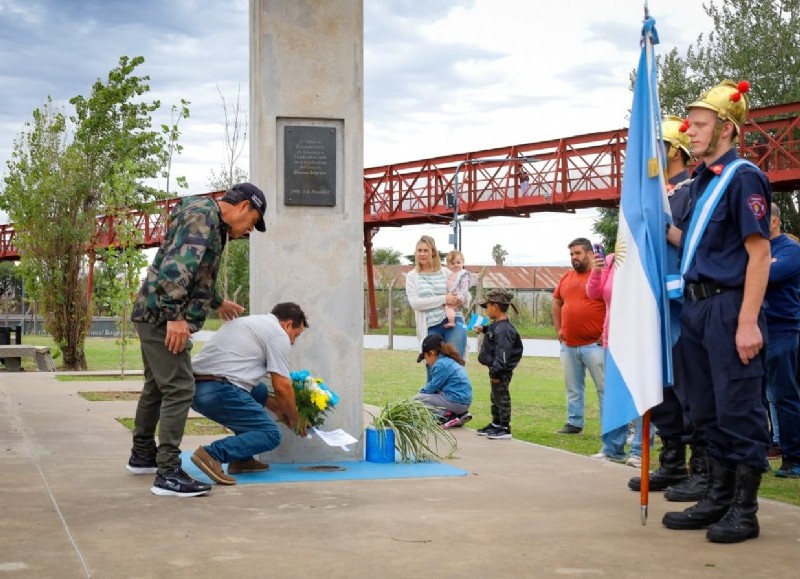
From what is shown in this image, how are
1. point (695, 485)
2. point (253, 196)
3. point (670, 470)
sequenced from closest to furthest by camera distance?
point (695, 485)
point (253, 196)
point (670, 470)

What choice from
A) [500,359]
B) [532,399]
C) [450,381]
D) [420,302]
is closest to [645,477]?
[500,359]

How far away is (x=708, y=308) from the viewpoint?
18.8 feet

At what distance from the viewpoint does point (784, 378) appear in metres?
8.24

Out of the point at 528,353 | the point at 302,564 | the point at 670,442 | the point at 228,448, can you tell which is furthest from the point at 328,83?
the point at 528,353

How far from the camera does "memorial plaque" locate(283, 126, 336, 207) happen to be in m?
8.07

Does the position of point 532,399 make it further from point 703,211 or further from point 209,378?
point 703,211

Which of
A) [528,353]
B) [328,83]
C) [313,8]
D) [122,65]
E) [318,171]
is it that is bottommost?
[528,353]

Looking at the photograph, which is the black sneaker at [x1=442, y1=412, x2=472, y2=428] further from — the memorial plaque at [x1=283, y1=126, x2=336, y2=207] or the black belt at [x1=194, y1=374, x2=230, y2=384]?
the black belt at [x1=194, y1=374, x2=230, y2=384]

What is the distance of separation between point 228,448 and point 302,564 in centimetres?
230

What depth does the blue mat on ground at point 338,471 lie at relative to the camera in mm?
7348

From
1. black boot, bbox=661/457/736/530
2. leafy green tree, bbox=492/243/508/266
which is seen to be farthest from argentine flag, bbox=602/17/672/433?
leafy green tree, bbox=492/243/508/266

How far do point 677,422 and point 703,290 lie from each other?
1.31m

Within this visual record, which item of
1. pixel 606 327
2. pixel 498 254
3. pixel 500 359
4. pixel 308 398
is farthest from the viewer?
pixel 498 254

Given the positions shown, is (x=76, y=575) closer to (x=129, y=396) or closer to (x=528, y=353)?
(x=129, y=396)
